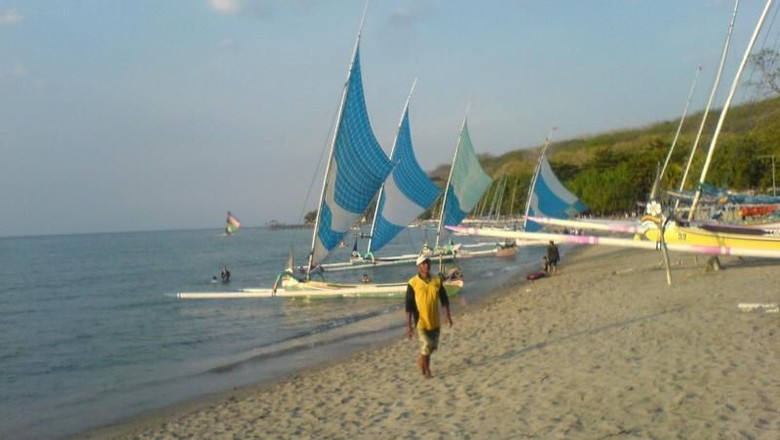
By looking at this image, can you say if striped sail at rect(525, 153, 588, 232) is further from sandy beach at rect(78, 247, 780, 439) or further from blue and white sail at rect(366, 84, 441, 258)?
sandy beach at rect(78, 247, 780, 439)

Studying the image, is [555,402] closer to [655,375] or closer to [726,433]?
[655,375]

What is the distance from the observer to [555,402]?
6832 millimetres

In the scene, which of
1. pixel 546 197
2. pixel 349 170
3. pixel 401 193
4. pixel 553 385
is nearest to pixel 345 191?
pixel 349 170

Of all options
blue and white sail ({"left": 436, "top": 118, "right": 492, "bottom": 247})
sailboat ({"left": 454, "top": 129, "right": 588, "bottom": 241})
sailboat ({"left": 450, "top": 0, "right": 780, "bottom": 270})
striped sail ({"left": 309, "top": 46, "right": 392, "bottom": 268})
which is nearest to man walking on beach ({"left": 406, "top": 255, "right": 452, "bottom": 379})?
sailboat ({"left": 450, "top": 0, "right": 780, "bottom": 270})

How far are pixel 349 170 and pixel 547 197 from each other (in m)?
21.0

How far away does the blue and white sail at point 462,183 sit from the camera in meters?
30.4

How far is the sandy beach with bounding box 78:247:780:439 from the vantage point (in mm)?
6098

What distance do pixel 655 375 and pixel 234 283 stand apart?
30.8 m

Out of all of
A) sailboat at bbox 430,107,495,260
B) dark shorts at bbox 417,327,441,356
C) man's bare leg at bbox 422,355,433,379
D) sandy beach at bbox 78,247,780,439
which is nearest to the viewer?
sandy beach at bbox 78,247,780,439

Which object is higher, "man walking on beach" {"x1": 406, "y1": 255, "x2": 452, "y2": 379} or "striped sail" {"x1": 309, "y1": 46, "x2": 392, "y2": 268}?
"striped sail" {"x1": 309, "y1": 46, "x2": 392, "y2": 268}

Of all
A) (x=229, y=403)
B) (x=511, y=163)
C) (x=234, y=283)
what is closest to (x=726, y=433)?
(x=229, y=403)

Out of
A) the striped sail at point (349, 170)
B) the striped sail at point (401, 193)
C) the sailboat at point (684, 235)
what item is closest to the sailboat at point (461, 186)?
the striped sail at point (401, 193)

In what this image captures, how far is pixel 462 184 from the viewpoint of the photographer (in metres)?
31.5

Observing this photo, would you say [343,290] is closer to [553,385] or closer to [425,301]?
[425,301]
